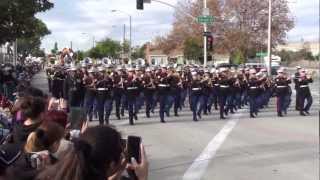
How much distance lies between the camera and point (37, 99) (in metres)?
5.06

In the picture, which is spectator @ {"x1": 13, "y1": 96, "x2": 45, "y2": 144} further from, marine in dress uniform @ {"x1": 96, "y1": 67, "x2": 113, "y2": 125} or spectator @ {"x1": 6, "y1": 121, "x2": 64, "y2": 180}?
marine in dress uniform @ {"x1": 96, "y1": 67, "x2": 113, "y2": 125}

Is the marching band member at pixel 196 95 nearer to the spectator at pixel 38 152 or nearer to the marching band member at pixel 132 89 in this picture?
the marching band member at pixel 132 89

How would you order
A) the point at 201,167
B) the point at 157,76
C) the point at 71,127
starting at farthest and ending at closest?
the point at 157,76 < the point at 201,167 < the point at 71,127

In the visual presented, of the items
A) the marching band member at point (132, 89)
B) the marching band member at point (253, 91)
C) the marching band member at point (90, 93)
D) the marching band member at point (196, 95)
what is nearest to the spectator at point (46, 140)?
the marching band member at point (132, 89)

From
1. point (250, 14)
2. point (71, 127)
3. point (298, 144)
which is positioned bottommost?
point (298, 144)

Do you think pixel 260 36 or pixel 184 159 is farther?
pixel 260 36

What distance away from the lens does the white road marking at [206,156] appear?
32.3 feet

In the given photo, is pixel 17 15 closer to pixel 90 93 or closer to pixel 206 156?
pixel 90 93

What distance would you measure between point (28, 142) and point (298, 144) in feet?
33.5

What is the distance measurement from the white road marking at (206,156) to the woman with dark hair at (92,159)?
672 cm

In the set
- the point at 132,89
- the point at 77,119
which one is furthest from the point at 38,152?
the point at 132,89

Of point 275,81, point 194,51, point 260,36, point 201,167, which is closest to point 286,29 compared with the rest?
point 260,36

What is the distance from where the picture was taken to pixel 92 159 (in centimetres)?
Answer: 277

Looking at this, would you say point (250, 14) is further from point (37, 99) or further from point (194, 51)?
point (37, 99)
